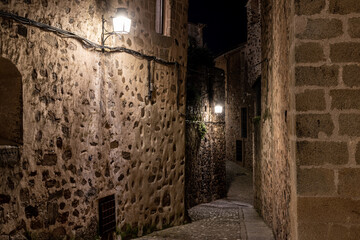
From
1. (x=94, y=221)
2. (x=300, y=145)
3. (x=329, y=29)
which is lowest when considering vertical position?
(x=94, y=221)

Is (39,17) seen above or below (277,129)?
above

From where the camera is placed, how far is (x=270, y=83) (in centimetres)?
682

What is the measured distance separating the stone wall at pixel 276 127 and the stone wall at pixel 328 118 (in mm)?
189

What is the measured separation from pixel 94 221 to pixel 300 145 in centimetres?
333

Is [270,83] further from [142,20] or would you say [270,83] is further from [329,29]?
[329,29]

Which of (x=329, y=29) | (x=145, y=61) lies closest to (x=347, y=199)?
(x=329, y=29)

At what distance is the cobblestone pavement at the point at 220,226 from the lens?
636cm

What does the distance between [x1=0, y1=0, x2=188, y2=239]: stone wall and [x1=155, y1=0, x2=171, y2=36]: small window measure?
13 cm

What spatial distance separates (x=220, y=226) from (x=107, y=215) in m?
2.78

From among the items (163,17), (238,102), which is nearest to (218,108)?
(163,17)

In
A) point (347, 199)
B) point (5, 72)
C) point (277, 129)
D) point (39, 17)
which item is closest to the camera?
point (347, 199)

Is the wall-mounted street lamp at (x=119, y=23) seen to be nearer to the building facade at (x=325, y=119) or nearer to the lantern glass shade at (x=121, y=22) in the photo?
the lantern glass shade at (x=121, y=22)

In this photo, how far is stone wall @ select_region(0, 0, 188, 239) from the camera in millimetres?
4156

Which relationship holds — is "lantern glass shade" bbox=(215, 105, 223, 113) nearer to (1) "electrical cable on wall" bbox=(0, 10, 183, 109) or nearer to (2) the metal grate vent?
(1) "electrical cable on wall" bbox=(0, 10, 183, 109)
